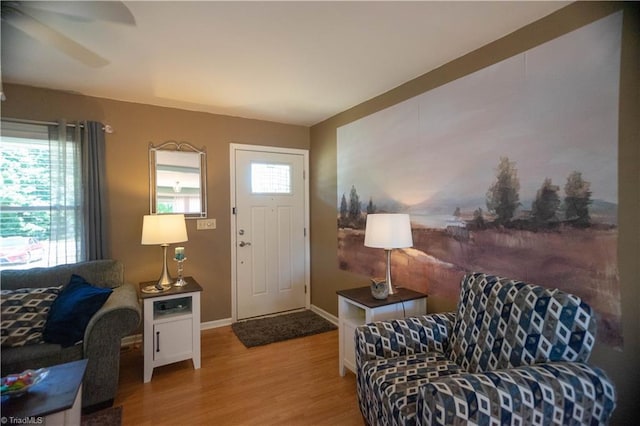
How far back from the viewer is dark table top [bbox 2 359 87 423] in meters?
1.30

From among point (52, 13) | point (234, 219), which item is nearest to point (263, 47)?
point (52, 13)

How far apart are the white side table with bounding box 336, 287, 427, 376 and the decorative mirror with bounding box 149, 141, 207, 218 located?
6.33 feet

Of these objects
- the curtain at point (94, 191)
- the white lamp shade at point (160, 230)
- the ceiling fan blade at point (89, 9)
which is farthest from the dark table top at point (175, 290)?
the ceiling fan blade at point (89, 9)

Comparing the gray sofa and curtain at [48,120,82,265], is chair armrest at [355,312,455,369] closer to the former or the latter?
the gray sofa

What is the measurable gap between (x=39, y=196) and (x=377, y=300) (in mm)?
3005

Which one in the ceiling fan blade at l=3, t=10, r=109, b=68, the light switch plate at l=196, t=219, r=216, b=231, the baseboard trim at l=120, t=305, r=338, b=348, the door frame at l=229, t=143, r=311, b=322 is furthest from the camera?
the door frame at l=229, t=143, r=311, b=322

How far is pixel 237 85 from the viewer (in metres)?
2.71

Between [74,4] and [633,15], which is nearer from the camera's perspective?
[633,15]

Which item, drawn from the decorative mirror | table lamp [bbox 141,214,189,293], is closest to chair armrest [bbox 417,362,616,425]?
table lamp [bbox 141,214,189,293]

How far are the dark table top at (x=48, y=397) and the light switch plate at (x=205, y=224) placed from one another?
192 centimetres

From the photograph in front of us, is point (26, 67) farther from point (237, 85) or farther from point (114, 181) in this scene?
point (237, 85)

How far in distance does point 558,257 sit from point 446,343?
0.80m

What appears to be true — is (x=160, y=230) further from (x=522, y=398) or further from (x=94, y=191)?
(x=522, y=398)

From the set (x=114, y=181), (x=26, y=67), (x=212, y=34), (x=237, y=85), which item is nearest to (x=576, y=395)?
(x=212, y=34)
